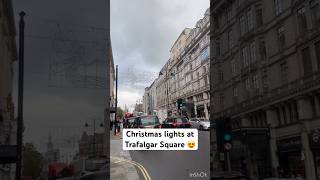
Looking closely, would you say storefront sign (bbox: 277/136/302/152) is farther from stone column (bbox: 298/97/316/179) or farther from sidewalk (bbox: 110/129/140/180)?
sidewalk (bbox: 110/129/140/180)

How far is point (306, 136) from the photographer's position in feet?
9.03

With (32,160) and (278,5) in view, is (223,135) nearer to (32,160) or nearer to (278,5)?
(278,5)

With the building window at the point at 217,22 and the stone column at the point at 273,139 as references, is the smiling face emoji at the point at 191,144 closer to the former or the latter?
the stone column at the point at 273,139

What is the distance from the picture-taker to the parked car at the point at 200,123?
272 cm

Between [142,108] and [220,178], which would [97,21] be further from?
[220,178]

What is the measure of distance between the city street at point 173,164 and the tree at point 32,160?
0.53 metres

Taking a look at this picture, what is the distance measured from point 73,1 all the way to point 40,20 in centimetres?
23

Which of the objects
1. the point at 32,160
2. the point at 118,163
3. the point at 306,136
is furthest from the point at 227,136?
the point at 32,160

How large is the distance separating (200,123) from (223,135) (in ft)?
Result: 0.55

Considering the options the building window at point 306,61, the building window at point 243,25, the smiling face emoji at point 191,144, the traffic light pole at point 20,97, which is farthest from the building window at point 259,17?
the traffic light pole at point 20,97

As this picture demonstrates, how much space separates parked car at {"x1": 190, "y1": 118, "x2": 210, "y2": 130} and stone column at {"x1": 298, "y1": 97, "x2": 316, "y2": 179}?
0.59 m

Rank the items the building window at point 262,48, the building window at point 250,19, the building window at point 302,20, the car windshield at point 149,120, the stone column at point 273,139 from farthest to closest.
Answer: the building window at point 250,19, the building window at point 262,48, the stone column at point 273,139, the building window at point 302,20, the car windshield at point 149,120

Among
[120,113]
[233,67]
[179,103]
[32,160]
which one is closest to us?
[32,160]

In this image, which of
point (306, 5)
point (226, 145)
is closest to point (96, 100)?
point (226, 145)
